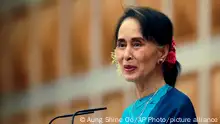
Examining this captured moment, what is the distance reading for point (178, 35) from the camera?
2363 mm

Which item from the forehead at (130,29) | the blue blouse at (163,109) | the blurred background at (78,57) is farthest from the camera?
the blurred background at (78,57)

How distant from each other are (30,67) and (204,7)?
1.03 metres

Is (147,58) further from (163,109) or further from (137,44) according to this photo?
(163,109)

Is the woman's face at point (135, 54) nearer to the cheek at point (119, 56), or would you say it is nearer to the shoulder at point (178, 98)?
the cheek at point (119, 56)

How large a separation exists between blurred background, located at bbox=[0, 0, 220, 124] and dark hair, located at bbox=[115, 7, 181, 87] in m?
0.37

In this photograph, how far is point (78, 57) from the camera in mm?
2791

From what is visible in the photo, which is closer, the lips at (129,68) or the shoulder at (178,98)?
the shoulder at (178,98)

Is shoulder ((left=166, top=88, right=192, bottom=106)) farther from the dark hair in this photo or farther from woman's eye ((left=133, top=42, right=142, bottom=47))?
woman's eye ((left=133, top=42, right=142, bottom=47))

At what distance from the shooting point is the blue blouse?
184 cm

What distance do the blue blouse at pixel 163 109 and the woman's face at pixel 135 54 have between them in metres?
0.08

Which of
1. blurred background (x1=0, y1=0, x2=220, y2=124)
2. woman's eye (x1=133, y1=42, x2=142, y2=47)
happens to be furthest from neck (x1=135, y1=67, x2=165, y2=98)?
blurred background (x1=0, y1=0, x2=220, y2=124)

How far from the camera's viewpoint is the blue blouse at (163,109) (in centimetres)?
184

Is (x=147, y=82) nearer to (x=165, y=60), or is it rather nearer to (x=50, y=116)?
(x=165, y=60)

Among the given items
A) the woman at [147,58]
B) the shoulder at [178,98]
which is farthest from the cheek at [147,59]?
the shoulder at [178,98]
